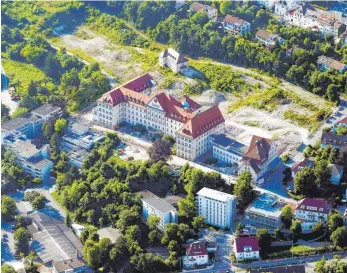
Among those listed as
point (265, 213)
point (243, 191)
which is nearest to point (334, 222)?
point (265, 213)

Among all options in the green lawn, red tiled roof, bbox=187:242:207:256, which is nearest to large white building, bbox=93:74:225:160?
the green lawn

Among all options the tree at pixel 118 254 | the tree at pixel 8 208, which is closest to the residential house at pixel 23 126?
the tree at pixel 8 208

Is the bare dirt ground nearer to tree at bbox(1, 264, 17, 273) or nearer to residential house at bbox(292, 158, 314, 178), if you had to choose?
residential house at bbox(292, 158, 314, 178)

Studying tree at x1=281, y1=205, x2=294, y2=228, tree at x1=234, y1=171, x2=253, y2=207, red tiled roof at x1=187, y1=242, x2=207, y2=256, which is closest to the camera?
red tiled roof at x1=187, y1=242, x2=207, y2=256

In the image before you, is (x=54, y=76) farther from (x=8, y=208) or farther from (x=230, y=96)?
(x=8, y=208)

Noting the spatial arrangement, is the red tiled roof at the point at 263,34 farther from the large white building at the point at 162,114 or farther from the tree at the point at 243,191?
the tree at the point at 243,191

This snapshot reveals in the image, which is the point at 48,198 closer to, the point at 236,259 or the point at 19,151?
the point at 19,151
